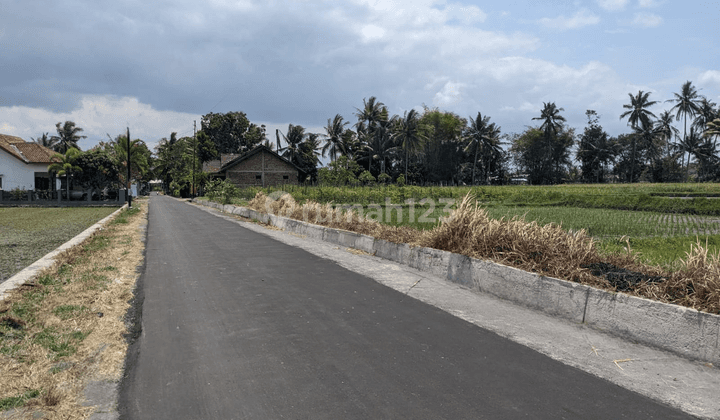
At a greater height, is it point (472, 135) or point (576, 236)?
point (472, 135)

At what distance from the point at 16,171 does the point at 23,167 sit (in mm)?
736

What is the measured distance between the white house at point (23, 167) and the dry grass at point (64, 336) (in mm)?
44739

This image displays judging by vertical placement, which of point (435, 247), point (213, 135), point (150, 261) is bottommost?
point (150, 261)

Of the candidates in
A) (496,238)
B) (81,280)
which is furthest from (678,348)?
(81,280)

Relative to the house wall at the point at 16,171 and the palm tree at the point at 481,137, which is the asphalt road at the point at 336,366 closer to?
the house wall at the point at 16,171

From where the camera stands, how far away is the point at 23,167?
45594 millimetres

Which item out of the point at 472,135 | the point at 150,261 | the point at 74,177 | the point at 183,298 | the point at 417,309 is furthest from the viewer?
the point at 472,135

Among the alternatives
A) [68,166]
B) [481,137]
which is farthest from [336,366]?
[481,137]

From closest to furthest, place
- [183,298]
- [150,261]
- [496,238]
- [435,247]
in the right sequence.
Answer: [183,298] < [496,238] < [435,247] < [150,261]

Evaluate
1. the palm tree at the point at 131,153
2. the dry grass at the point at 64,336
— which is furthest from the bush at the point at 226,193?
the dry grass at the point at 64,336

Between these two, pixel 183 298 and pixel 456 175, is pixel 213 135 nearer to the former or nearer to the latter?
pixel 456 175

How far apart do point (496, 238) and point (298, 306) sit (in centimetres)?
322

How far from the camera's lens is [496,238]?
6.79 meters

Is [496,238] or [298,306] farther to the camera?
[496,238]
